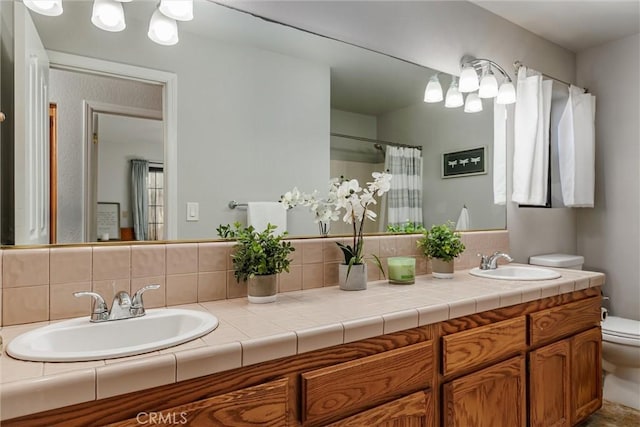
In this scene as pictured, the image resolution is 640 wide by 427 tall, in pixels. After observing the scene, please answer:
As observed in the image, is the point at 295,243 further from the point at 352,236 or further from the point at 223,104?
the point at 223,104

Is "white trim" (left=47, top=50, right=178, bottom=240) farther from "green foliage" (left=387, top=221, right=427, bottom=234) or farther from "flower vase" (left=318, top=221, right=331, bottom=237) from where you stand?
"green foliage" (left=387, top=221, right=427, bottom=234)

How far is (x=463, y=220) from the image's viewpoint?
7.39ft

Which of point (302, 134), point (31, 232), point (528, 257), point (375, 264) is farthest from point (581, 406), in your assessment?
point (31, 232)

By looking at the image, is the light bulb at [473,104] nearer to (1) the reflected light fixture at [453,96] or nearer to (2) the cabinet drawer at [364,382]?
(1) the reflected light fixture at [453,96]

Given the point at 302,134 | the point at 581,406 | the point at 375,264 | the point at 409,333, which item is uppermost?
the point at 302,134

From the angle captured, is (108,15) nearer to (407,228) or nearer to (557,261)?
(407,228)

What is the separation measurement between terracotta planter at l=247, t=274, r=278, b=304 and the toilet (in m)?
2.00

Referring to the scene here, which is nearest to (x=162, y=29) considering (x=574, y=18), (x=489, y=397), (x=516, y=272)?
(x=489, y=397)

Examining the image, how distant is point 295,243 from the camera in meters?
1.58

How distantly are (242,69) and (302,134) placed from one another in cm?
36

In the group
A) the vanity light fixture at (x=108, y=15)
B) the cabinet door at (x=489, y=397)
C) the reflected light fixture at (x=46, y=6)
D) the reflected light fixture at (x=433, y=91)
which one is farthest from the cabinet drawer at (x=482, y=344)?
the reflected light fixture at (x=46, y=6)

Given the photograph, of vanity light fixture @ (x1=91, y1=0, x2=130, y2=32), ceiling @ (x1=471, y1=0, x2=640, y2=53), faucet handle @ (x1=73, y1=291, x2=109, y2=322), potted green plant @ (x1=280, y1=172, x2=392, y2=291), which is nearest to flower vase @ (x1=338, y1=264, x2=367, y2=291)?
potted green plant @ (x1=280, y1=172, x2=392, y2=291)

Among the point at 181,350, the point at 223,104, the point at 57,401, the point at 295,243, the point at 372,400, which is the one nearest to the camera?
the point at 57,401

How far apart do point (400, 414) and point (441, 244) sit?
902mm
